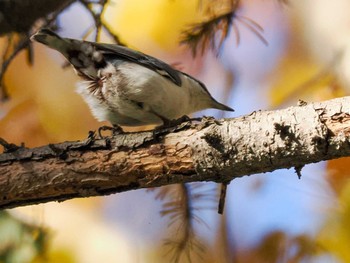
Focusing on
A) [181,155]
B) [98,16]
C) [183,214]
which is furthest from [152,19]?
[181,155]

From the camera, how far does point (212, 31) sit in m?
1.36

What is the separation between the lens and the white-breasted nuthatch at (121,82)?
1.03 m

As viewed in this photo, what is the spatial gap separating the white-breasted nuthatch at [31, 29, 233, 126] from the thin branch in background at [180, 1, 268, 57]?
0.80 feet

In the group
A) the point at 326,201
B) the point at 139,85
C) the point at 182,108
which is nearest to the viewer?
the point at 139,85

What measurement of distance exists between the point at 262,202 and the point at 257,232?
8cm

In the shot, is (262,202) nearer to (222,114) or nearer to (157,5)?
(222,114)

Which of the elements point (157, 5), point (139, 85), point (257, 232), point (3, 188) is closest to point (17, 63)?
point (157, 5)

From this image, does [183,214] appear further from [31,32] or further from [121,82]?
[31,32]

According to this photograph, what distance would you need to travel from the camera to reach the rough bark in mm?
756

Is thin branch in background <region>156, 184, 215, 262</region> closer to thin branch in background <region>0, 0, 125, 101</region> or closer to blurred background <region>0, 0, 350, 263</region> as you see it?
blurred background <region>0, 0, 350, 263</region>

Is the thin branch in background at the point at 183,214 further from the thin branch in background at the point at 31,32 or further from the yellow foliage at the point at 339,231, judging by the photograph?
the thin branch in background at the point at 31,32

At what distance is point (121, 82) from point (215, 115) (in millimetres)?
381

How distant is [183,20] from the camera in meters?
1.38

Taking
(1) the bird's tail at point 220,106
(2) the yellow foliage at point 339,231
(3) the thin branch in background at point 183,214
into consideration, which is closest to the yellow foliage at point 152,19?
(1) the bird's tail at point 220,106
